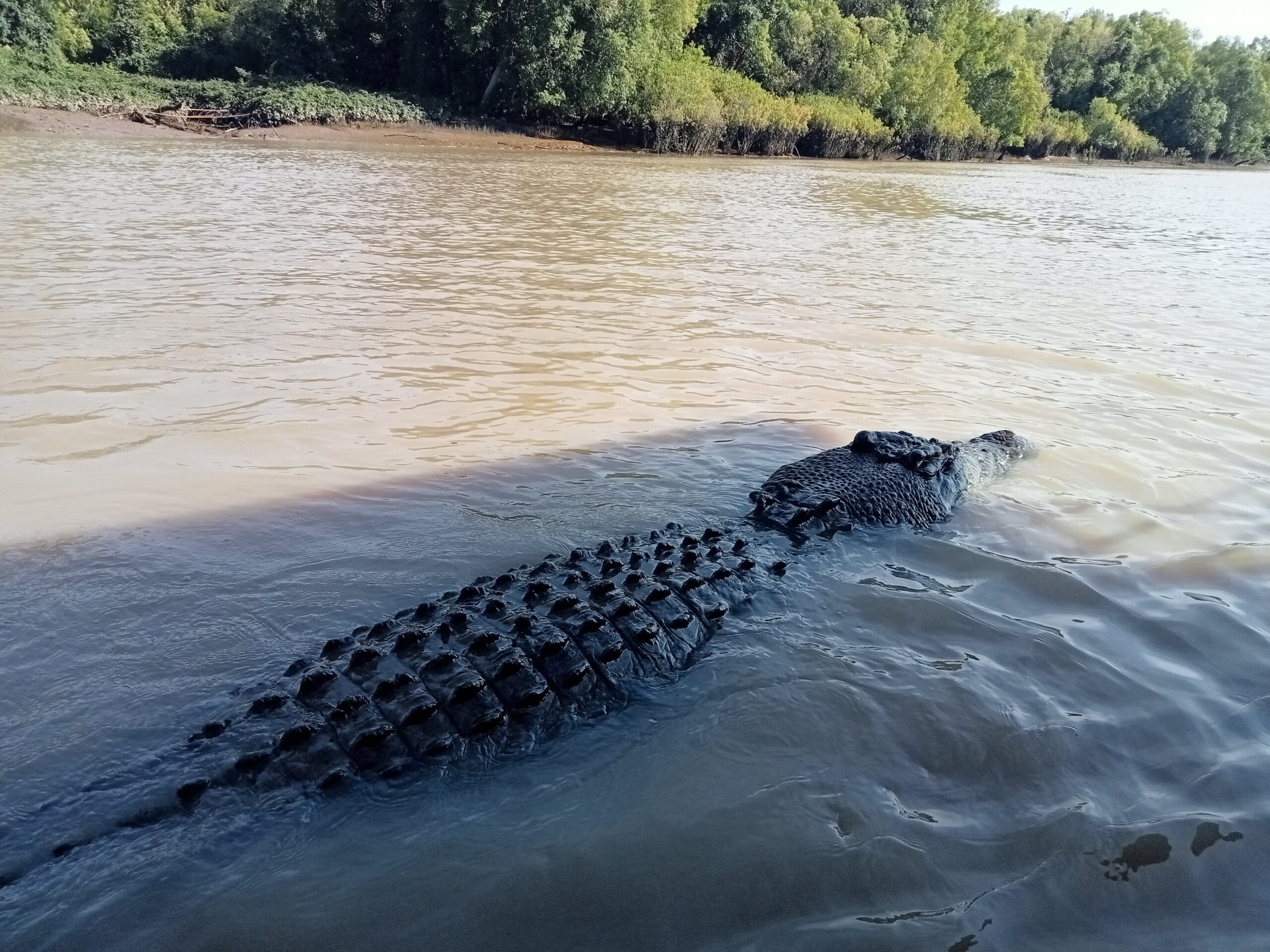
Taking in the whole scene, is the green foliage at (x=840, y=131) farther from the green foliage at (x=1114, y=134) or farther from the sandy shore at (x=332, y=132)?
the green foliage at (x=1114, y=134)

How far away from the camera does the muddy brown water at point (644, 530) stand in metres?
2.23

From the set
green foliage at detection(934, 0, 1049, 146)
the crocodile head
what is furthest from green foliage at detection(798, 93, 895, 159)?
the crocodile head

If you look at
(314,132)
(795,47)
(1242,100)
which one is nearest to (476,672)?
(314,132)

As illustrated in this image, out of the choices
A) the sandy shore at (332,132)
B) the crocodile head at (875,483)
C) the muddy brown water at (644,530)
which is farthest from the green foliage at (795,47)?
the crocodile head at (875,483)

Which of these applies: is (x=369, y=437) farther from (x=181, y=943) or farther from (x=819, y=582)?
(x=181, y=943)

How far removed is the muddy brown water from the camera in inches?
88.0

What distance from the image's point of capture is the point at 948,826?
254 centimetres

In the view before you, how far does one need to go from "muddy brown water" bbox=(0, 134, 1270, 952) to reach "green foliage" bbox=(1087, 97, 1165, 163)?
69.4 m

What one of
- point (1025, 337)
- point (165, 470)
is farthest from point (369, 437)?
point (1025, 337)

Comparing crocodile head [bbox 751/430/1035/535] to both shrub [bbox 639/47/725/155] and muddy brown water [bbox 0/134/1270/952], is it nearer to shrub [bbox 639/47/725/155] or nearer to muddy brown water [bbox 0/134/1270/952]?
muddy brown water [bbox 0/134/1270/952]

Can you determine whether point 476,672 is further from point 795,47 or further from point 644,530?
point 795,47

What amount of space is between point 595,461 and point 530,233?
945 centimetres

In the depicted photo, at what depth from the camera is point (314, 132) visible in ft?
113

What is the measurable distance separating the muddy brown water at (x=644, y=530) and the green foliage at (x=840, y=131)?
44.0 meters
